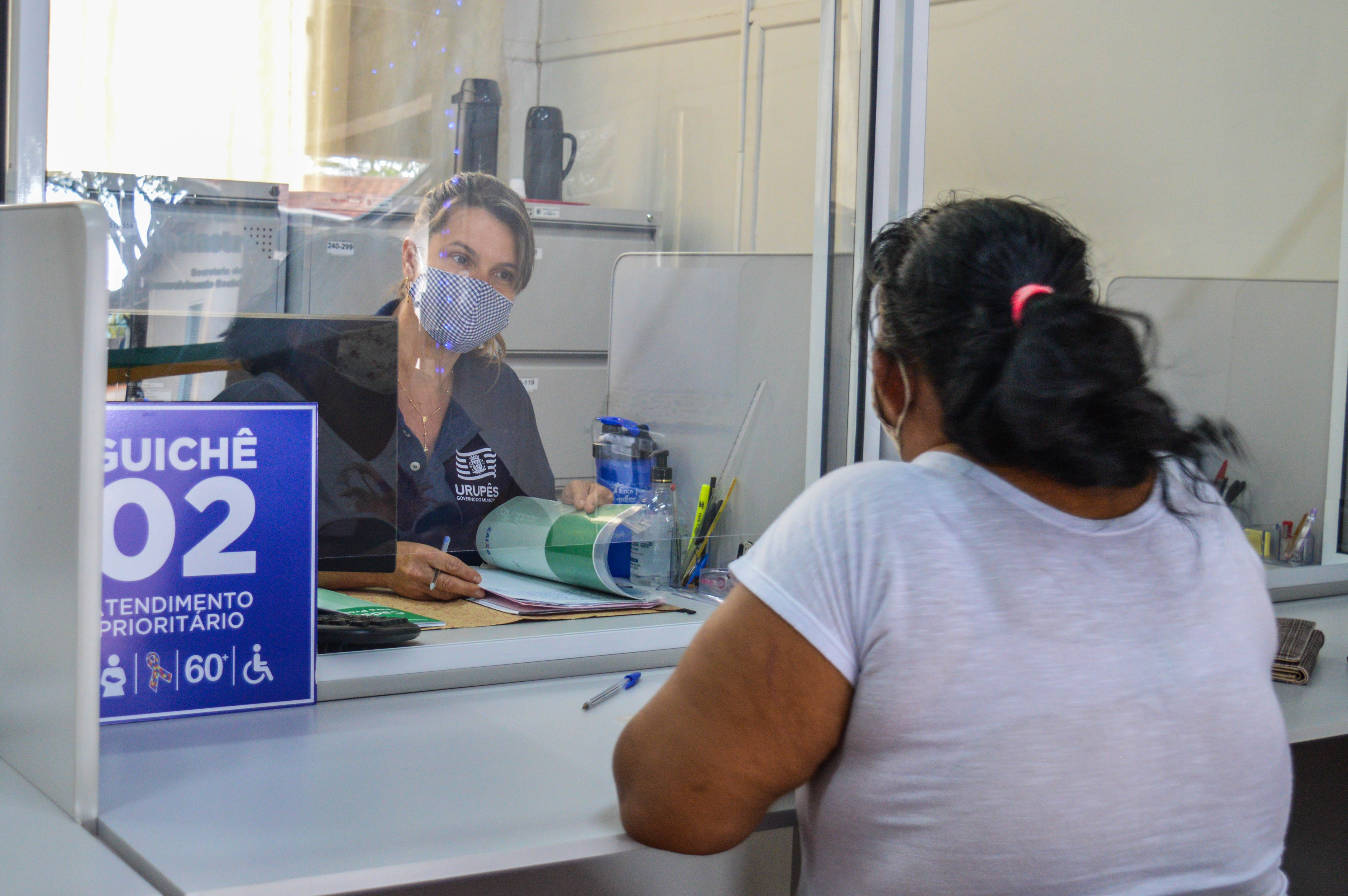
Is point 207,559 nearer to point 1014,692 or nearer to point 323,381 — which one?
point 323,381

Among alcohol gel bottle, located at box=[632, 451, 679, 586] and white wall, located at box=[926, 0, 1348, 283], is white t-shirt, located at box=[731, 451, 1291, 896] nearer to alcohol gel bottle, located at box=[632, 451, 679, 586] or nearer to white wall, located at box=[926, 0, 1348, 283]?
alcohol gel bottle, located at box=[632, 451, 679, 586]

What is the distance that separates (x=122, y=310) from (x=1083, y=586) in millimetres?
1084

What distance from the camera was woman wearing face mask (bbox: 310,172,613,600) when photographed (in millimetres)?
1528

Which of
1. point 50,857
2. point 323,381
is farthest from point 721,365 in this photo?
point 50,857

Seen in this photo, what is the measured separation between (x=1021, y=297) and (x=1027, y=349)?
0.18 feet

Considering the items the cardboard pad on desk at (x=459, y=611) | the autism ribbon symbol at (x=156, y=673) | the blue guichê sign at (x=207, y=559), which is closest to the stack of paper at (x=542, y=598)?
the cardboard pad on desk at (x=459, y=611)

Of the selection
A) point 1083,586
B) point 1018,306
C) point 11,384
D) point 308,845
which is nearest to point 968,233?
point 1018,306

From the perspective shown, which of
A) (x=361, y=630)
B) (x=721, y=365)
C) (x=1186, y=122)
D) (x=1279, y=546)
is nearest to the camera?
(x=361, y=630)

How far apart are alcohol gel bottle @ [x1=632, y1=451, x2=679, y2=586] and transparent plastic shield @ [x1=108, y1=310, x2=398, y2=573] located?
1.17ft

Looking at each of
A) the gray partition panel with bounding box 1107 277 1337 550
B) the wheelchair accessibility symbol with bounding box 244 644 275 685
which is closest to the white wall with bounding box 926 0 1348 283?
the gray partition panel with bounding box 1107 277 1337 550

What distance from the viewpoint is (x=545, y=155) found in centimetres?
166

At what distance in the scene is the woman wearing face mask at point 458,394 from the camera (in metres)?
1.53

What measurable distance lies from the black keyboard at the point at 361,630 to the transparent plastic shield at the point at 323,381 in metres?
0.12

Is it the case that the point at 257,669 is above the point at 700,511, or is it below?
below
